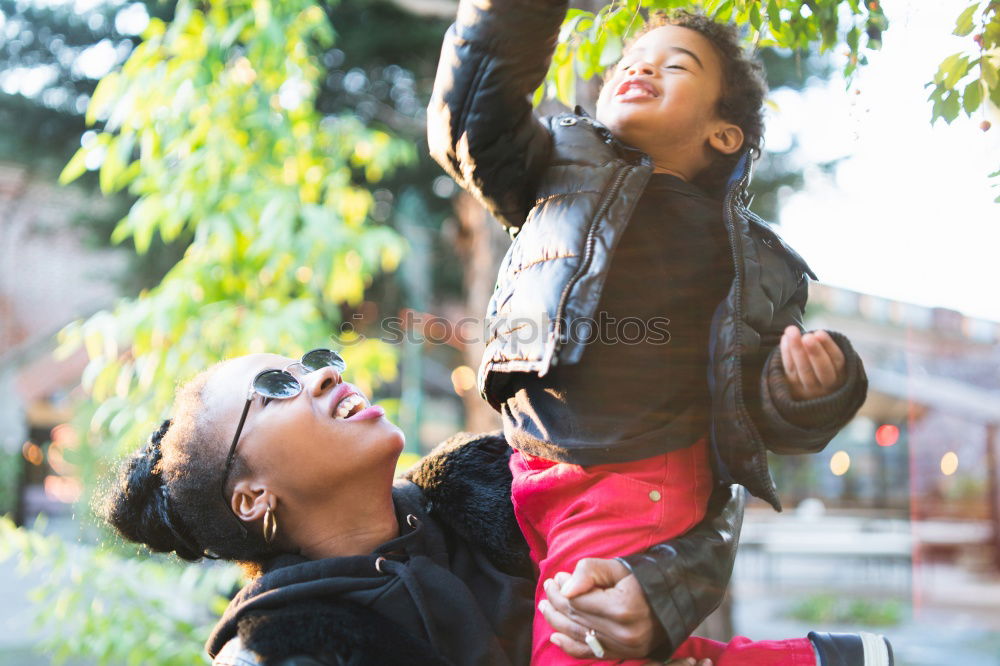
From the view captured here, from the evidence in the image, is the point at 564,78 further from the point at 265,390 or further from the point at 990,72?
the point at 265,390

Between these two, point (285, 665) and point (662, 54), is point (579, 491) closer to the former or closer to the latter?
point (285, 665)

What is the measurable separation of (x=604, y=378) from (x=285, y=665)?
80 centimetres

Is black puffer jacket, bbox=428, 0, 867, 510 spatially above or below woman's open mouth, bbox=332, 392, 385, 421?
above

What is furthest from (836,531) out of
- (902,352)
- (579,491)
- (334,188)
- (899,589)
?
(579,491)

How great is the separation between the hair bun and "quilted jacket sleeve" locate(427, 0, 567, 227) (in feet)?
3.21

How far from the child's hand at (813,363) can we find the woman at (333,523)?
37 cm

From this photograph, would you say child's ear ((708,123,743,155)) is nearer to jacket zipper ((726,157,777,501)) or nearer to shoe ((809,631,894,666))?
jacket zipper ((726,157,777,501))

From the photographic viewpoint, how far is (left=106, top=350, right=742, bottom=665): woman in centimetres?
170

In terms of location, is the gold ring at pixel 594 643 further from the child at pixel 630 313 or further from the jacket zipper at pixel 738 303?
the jacket zipper at pixel 738 303

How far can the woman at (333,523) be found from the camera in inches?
66.7

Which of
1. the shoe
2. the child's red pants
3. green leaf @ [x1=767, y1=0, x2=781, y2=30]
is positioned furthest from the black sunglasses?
green leaf @ [x1=767, y1=0, x2=781, y2=30]

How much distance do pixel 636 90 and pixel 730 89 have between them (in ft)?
0.83

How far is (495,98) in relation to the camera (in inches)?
61.0

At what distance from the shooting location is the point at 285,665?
1588mm
